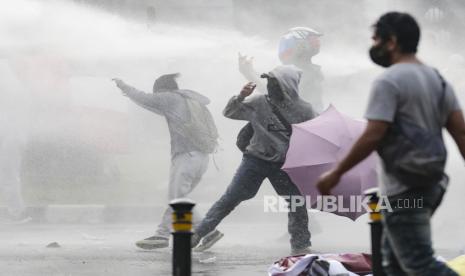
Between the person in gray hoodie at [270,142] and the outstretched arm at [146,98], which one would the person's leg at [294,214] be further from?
the outstretched arm at [146,98]

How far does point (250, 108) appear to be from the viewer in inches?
338

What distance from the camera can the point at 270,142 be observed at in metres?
8.52

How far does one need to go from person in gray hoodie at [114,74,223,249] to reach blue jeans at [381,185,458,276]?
5.73 m

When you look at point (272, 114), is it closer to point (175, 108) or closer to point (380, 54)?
point (175, 108)

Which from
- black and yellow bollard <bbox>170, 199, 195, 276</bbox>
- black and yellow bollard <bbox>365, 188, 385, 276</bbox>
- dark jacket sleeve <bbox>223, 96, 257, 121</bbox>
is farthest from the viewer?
dark jacket sleeve <bbox>223, 96, 257, 121</bbox>

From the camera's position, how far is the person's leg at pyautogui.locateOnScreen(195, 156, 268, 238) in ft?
28.2

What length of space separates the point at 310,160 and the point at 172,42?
21.5 feet

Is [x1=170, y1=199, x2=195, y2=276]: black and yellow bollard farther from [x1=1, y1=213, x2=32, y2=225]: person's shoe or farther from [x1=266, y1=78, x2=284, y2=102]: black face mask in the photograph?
[x1=1, y1=213, x2=32, y2=225]: person's shoe

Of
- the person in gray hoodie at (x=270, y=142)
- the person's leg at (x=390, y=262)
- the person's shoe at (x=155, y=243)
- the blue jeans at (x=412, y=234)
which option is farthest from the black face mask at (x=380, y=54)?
the person's shoe at (x=155, y=243)

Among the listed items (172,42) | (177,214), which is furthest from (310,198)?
(172,42)

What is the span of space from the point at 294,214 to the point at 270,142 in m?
0.60

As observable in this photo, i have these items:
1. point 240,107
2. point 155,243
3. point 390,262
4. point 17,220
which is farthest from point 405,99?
point 17,220

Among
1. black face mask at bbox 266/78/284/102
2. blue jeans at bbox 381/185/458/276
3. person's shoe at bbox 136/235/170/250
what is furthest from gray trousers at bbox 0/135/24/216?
blue jeans at bbox 381/185/458/276

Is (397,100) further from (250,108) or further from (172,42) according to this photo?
(172,42)
